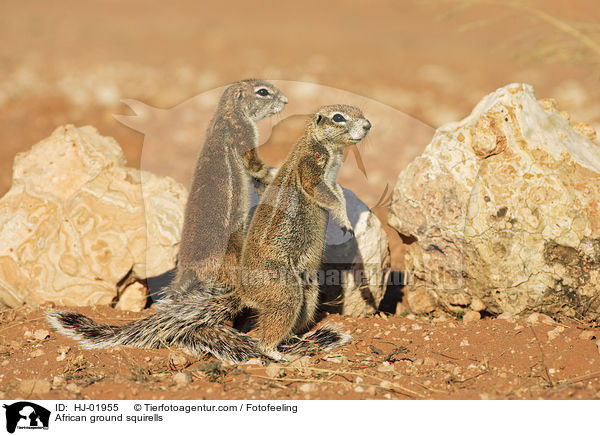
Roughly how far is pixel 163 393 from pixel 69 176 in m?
3.11

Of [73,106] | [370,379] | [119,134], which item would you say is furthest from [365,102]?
[73,106]

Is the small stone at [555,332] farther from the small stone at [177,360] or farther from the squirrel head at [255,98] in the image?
the squirrel head at [255,98]

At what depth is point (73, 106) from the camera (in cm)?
1260

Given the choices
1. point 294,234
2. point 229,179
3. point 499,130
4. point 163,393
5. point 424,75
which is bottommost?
point 163,393

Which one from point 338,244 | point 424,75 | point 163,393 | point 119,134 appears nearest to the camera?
point 163,393

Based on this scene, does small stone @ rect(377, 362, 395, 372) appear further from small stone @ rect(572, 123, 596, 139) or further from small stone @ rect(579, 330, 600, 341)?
small stone @ rect(572, 123, 596, 139)

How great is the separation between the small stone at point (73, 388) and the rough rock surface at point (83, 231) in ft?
5.78

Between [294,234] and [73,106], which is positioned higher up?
[73,106]

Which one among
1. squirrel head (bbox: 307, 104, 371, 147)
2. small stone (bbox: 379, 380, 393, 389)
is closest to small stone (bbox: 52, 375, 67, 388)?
small stone (bbox: 379, 380, 393, 389)

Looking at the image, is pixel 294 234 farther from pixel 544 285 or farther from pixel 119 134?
pixel 119 134

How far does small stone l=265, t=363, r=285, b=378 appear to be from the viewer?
432 centimetres

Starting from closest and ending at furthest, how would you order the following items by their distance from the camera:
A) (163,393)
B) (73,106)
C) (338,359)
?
(163,393)
(338,359)
(73,106)
